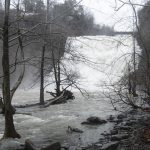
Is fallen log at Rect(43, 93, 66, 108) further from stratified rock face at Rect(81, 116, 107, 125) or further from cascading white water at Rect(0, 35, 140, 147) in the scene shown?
stratified rock face at Rect(81, 116, 107, 125)

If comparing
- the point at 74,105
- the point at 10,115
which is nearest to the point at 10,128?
the point at 10,115

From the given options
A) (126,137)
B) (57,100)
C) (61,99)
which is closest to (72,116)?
(57,100)

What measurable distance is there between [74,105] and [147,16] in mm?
8650

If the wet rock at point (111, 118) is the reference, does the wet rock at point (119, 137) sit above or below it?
above

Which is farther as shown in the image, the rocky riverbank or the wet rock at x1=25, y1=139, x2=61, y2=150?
the rocky riverbank

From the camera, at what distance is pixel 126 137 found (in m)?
11.6

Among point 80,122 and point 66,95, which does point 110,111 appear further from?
point 66,95

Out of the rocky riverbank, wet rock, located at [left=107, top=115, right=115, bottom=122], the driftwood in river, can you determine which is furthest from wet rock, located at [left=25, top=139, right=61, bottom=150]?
the driftwood in river

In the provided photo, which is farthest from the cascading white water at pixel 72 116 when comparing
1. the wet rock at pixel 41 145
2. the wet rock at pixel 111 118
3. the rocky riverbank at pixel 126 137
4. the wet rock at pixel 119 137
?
the wet rock at pixel 41 145

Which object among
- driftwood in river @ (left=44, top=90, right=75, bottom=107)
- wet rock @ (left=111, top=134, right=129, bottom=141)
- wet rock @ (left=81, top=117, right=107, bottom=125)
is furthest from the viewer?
driftwood in river @ (left=44, top=90, right=75, bottom=107)

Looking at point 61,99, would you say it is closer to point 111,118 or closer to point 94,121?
point 111,118

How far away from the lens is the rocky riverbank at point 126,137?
10.1 m

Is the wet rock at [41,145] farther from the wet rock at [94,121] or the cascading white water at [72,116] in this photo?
the wet rock at [94,121]

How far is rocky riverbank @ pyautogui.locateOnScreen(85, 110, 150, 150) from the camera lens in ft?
33.2
